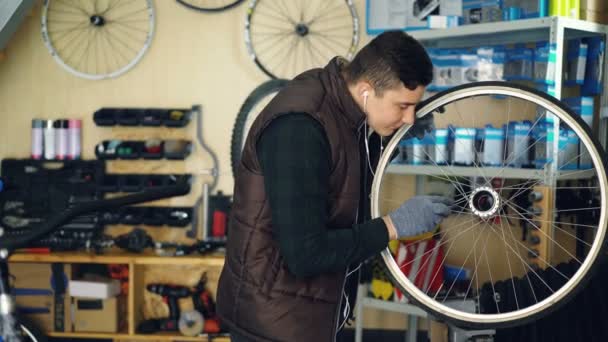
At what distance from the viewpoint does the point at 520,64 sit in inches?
120

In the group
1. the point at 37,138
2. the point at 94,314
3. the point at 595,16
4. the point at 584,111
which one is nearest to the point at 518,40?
the point at 595,16

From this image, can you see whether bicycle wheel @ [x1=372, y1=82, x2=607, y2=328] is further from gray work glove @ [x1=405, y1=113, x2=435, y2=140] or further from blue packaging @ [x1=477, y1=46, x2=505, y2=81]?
blue packaging @ [x1=477, y1=46, x2=505, y2=81]

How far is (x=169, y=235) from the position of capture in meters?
3.96

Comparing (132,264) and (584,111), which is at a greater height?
(584,111)

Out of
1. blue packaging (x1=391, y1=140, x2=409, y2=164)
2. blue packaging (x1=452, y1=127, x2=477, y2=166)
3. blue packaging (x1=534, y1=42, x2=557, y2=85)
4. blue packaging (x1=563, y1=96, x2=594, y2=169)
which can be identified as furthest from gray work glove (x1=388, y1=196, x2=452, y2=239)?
blue packaging (x1=391, y1=140, x2=409, y2=164)

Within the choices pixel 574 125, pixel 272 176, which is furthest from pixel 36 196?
pixel 574 125

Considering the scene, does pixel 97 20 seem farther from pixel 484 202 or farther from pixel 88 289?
pixel 484 202

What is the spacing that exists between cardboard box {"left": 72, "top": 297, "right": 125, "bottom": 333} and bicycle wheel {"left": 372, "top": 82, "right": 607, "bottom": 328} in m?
1.60

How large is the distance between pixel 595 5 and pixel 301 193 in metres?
2.12

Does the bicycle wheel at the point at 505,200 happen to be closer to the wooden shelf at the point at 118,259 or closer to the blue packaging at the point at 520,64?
the blue packaging at the point at 520,64

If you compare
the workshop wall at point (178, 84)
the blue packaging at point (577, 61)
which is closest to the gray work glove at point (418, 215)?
the blue packaging at point (577, 61)

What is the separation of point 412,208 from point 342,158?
276mm

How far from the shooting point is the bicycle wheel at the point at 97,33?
3.95m

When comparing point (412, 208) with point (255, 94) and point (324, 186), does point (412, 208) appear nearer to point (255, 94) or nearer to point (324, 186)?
point (324, 186)
